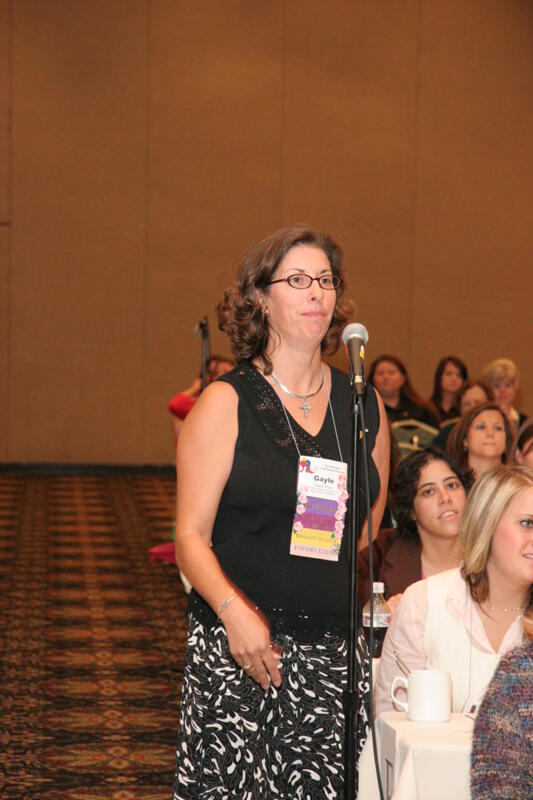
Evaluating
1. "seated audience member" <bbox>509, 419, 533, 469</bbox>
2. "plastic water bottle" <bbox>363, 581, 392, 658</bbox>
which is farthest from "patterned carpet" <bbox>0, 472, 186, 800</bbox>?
"seated audience member" <bbox>509, 419, 533, 469</bbox>

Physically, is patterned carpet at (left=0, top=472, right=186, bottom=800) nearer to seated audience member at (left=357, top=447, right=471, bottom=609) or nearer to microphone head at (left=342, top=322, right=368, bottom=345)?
seated audience member at (left=357, top=447, right=471, bottom=609)

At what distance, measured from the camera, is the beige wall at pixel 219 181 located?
542 inches

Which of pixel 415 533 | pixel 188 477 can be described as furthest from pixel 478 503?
pixel 415 533

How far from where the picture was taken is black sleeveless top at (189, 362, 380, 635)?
2.34 m

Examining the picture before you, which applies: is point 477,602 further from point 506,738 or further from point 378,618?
point 506,738

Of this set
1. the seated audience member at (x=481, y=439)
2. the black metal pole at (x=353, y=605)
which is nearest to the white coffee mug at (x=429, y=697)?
the black metal pole at (x=353, y=605)

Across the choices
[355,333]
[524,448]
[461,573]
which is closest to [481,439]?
[524,448]

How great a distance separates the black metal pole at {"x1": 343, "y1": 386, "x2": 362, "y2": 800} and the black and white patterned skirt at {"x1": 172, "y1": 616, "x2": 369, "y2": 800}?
9.0 inches

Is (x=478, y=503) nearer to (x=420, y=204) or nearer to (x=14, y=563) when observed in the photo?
(x=14, y=563)

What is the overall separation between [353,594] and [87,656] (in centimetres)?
384

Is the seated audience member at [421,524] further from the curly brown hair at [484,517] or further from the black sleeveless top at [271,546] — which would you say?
the black sleeveless top at [271,546]

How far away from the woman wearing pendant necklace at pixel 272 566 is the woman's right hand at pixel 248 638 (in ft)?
0.10

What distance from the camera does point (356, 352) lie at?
84.4 inches

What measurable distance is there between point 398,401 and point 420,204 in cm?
591
